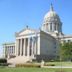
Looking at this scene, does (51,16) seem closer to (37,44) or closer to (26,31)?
(26,31)

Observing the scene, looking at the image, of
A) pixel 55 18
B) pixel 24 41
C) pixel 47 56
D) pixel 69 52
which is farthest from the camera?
pixel 55 18

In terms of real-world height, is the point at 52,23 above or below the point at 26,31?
above

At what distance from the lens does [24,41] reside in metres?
95.0

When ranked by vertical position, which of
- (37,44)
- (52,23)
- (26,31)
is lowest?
(37,44)

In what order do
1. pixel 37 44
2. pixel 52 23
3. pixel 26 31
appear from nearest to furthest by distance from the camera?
1. pixel 37 44
2. pixel 26 31
3. pixel 52 23

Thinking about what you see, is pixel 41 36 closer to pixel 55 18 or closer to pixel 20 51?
pixel 20 51

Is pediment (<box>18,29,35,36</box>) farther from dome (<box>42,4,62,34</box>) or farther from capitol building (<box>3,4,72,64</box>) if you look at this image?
dome (<box>42,4,62,34</box>)

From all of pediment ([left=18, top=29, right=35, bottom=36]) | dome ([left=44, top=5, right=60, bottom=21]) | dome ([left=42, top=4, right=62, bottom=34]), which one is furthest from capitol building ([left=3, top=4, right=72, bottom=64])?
dome ([left=44, top=5, right=60, bottom=21])

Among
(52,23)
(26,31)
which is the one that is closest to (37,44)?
(26,31)

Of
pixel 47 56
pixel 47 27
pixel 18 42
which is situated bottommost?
pixel 47 56

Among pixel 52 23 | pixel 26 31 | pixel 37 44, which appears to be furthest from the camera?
pixel 52 23

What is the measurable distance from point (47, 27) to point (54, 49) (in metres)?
16.6

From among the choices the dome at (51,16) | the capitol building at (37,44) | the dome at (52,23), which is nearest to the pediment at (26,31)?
the capitol building at (37,44)

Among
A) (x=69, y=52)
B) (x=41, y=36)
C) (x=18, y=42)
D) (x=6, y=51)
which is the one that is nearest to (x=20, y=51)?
(x=18, y=42)
